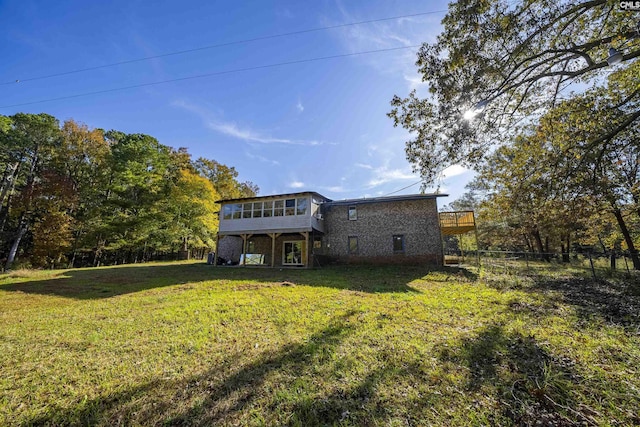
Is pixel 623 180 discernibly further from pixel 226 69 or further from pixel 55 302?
pixel 55 302

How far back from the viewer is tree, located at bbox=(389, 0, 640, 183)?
532 cm

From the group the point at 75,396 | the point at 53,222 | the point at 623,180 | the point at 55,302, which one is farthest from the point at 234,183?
the point at 623,180

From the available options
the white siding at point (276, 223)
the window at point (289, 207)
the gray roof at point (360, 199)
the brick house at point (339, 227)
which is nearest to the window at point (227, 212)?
the brick house at point (339, 227)

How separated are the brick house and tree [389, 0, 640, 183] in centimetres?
829

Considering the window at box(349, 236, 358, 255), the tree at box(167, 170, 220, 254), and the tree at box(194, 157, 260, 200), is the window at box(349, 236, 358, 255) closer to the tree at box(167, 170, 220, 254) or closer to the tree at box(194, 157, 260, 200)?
the tree at box(167, 170, 220, 254)

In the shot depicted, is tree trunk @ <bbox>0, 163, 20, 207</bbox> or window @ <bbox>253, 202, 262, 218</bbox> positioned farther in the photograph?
tree trunk @ <bbox>0, 163, 20, 207</bbox>

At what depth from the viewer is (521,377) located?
3.18 metres

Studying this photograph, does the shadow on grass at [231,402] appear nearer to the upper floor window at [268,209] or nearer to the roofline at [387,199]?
the upper floor window at [268,209]

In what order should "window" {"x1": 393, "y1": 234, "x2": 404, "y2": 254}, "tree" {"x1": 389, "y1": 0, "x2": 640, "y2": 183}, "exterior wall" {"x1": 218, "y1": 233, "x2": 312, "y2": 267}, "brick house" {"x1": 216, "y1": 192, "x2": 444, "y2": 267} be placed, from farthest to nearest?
"exterior wall" {"x1": 218, "y1": 233, "x2": 312, "y2": 267}
"window" {"x1": 393, "y1": 234, "x2": 404, "y2": 254}
"brick house" {"x1": 216, "y1": 192, "x2": 444, "y2": 267}
"tree" {"x1": 389, "y1": 0, "x2": 640, "y2": 183}

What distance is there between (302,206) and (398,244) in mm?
6565

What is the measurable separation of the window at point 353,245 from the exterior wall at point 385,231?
0.66 ft

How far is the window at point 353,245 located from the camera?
16.6 meters

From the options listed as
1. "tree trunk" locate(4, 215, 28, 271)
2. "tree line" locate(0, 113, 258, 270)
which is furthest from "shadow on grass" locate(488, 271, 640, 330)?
"tree trunk" locate(4, 215, 28, 271)

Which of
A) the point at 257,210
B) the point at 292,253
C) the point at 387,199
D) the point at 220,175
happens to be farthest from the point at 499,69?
the point at 220,175
